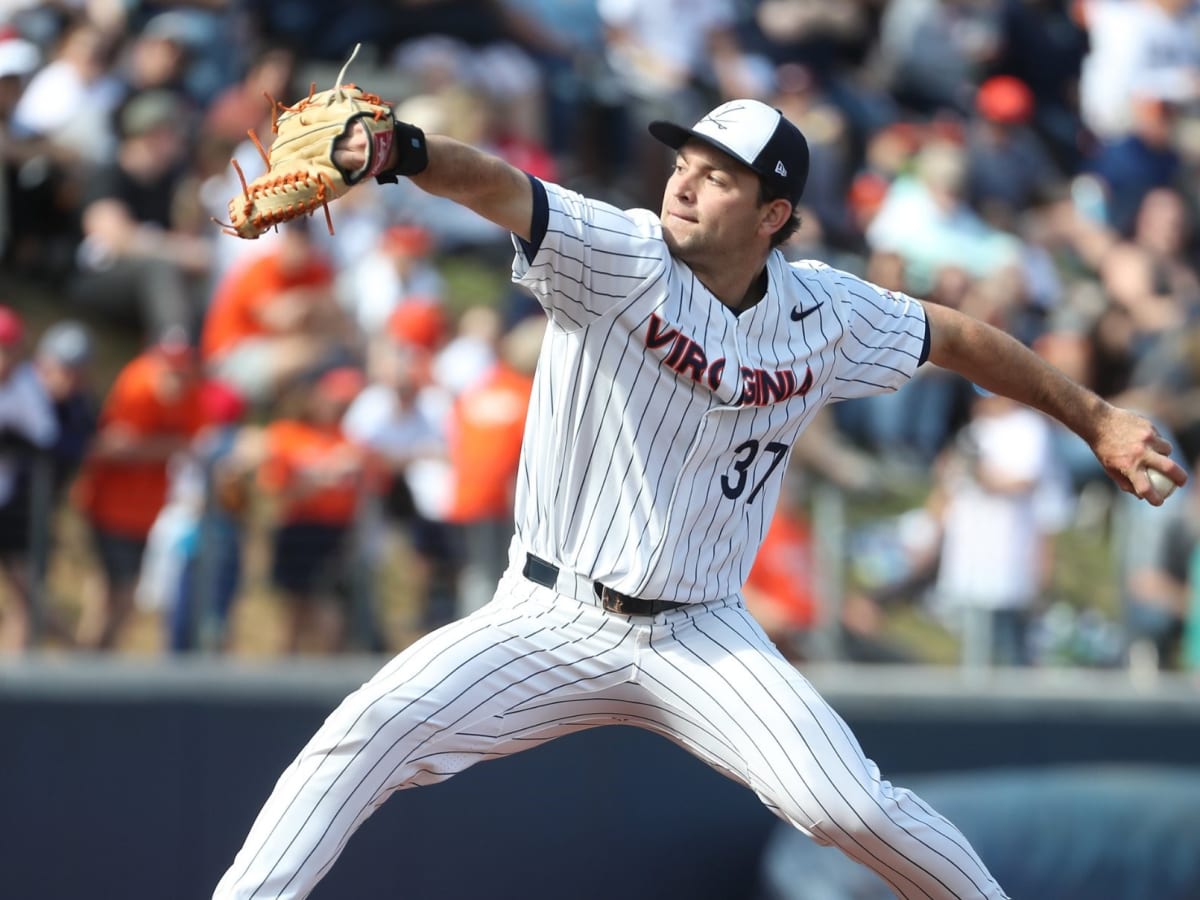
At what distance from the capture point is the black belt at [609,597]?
13.3ft

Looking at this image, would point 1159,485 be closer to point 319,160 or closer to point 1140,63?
point 319,160

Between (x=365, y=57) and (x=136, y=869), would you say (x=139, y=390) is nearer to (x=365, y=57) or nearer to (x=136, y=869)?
(x=136, y=869)

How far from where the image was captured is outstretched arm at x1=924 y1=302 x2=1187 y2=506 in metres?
4.28

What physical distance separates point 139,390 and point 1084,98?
303 inches

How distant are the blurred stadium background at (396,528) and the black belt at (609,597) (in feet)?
7.58

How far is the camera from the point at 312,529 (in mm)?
6691

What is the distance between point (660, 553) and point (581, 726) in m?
0.48

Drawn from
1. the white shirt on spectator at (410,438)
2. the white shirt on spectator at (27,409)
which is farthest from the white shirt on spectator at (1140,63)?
the white shirt on spectator at (27,409)

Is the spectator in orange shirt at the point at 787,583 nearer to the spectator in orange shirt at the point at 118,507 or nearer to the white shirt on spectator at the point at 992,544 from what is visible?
the white shirt on spectator at the point at 992,544

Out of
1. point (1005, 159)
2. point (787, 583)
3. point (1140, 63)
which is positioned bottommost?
point (787, 583)

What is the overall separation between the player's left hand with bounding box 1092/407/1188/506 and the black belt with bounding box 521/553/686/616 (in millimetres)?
1142

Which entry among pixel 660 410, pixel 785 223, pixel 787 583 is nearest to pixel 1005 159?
pixel 787 583

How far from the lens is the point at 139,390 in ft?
22.4

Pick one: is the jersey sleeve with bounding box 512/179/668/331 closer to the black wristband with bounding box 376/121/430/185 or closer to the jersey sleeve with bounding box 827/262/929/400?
the black wristband with bounding box 376/121/430/185
